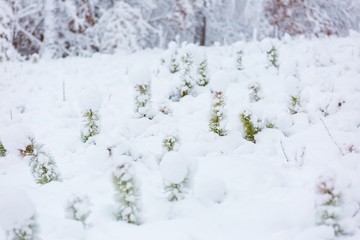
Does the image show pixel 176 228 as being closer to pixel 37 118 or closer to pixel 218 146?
pixel 218 146

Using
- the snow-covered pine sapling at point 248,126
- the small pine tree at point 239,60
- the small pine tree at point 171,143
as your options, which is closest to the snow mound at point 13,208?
the small pine tree at point 171,143

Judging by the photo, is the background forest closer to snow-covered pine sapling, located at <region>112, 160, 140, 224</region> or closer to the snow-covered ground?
the snow-covered ground

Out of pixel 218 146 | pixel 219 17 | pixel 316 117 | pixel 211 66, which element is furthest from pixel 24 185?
pixel 219 17

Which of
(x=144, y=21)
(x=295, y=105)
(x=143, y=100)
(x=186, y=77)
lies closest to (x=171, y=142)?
(x=143, y=100)

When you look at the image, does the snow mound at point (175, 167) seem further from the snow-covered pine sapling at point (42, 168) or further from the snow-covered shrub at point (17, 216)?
the snow-covered pine sapling at point (42, 168)

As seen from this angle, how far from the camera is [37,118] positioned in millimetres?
5863

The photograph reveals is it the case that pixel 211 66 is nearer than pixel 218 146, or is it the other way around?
pixel 218 146

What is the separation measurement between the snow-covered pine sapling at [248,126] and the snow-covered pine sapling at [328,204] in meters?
1.97

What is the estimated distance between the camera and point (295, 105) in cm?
496

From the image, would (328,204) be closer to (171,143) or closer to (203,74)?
(171,143)

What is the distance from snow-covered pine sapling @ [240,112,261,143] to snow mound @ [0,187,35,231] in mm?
2687

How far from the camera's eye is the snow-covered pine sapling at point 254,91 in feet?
17.5

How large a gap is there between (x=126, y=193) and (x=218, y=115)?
193 centimetres

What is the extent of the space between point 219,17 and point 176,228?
18.6 metres
